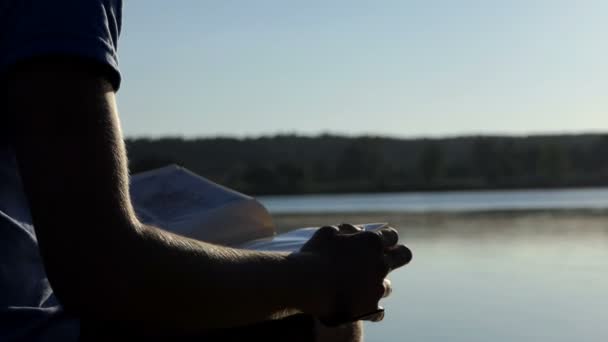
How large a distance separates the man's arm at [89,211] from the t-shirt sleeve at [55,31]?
12 millimetres

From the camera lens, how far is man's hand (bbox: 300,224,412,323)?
107 centimetres

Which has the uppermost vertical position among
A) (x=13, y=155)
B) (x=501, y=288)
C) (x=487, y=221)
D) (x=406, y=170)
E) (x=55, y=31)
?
(x=55, y=31)

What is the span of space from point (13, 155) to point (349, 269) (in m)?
0.38

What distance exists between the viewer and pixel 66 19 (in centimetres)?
83

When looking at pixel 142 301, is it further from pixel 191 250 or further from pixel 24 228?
pixel 24 228

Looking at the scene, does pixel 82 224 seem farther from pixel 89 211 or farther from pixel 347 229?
pixel 347 229

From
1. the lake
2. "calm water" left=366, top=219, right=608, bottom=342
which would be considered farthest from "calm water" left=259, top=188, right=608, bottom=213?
"calm water" left=366, top=219, right=608, bottom=342

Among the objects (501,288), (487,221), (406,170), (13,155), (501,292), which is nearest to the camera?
(13,155)

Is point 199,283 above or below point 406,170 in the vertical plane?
above

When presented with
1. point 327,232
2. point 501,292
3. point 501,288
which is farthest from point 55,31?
point 501,288

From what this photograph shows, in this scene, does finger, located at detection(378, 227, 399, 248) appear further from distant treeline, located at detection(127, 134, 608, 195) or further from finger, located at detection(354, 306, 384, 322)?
distant treeline, located at detection(127, 134, 608, 195)

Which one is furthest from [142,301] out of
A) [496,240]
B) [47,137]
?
[496,240]

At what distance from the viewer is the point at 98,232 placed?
84 centimetres

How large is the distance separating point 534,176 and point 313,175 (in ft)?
19.0
